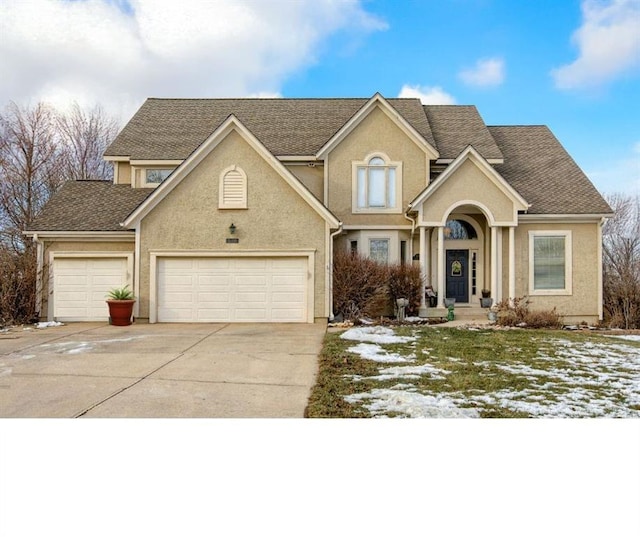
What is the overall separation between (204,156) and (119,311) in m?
5.02

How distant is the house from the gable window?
0.10 ft

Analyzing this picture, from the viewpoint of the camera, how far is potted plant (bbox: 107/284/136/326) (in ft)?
45.2

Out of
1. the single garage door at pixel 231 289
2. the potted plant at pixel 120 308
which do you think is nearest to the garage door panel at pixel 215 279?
the single garage door at pixel 231 289

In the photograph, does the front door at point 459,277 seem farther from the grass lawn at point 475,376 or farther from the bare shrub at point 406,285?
the grass lawn at point 475,376

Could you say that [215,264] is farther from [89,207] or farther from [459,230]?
[459,230]

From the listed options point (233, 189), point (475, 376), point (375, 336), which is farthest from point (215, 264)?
point (475, 376)

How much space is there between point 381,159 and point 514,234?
Result: 5.09 m

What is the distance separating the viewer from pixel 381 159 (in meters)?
17.1

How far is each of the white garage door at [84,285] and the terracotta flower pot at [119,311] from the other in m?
1.32

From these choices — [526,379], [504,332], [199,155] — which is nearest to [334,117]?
[199,155]

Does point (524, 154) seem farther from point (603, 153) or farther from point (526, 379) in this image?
point (526, 379)

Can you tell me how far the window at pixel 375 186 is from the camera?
56.1 feet

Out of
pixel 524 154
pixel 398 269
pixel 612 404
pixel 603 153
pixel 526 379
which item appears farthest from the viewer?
pixel 524 154

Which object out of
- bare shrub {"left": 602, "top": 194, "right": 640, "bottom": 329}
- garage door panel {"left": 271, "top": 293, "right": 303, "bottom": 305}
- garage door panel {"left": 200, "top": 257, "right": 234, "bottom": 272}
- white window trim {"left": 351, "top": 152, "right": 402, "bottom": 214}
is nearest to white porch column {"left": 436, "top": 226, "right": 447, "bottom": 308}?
white window trim {"left": 351, "top": 152, "right": 402, "bottom": 214}
